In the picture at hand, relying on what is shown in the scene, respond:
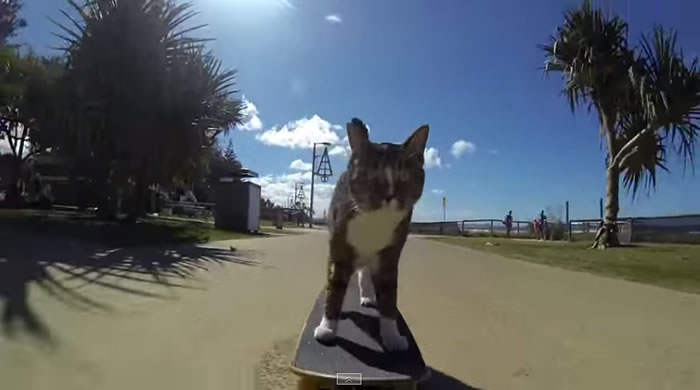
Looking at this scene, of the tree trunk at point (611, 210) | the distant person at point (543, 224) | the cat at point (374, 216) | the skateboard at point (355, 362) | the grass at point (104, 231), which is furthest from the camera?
the distant person at point (543, 224)

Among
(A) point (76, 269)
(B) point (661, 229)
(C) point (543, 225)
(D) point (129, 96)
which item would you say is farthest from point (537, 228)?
(A) point (76, 269)

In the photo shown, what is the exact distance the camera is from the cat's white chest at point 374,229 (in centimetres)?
226

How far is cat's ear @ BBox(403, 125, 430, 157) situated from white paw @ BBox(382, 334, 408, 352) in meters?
0.92

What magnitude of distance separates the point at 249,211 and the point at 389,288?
17084 millimetres

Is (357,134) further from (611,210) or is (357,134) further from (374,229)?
(611,210)

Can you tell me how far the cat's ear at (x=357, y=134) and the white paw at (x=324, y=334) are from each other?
0.93 m

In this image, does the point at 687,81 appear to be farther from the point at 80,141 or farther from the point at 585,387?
the point at 80,141

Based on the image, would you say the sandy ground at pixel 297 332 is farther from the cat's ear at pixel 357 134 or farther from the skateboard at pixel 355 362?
the cat's ear at pixel 357 134

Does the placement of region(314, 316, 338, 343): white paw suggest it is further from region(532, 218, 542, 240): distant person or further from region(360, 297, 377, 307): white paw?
region(532, 218, 542, 240): distant person

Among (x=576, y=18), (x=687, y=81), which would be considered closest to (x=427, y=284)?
(x=687, y=81)

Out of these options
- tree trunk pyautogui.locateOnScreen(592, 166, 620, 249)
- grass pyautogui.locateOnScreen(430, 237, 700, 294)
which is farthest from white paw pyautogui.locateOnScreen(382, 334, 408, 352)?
tree trunk pyautogui.locateOnScreen(592, 166, 620, 249)

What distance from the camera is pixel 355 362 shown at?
2.26 meters

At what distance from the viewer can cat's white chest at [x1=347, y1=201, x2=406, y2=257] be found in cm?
226

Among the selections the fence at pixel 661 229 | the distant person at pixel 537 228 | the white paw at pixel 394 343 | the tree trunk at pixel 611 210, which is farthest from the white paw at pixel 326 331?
the distant person at pixel 537 228
